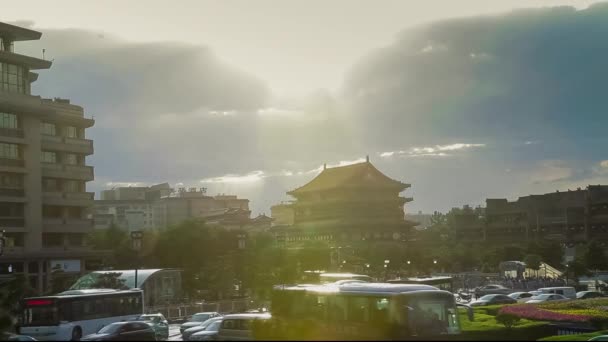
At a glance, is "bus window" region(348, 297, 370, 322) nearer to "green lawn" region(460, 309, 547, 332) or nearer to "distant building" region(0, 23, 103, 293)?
"green lawn" region(460, 309, 547, 332)

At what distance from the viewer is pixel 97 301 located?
35906 millimetres

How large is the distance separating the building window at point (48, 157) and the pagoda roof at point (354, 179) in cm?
5214

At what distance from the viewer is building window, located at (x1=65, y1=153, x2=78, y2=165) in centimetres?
6688

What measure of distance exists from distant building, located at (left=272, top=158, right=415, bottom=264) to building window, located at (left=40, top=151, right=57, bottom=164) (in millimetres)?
44143

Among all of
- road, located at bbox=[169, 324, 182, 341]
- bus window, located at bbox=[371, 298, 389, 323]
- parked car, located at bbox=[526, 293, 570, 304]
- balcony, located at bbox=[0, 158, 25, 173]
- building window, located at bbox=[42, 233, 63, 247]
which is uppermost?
balcony, located at bbox=[0, 158, 25, 173]

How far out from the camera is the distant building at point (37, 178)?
58781 millimetres

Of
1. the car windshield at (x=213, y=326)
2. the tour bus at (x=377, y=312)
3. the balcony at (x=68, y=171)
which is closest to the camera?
the tour bus at (x=377, y=312)

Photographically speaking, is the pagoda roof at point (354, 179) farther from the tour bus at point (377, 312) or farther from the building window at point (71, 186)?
the tour bus at point (377, 312)

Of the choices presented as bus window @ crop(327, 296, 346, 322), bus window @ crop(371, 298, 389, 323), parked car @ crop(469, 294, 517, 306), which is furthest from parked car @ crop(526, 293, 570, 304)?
bus window @ crop(371, 298, 389, 323)

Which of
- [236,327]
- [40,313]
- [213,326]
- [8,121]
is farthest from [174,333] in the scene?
[8,121]

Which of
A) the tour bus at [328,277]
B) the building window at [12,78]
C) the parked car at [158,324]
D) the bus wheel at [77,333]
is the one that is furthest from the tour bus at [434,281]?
the building window at [12,78]

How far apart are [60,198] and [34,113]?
7.56 meters

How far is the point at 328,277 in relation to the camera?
55.3 meters

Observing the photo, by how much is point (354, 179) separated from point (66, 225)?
54052 millimetres
